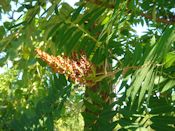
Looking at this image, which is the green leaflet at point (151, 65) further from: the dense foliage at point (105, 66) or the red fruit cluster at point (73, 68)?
the red fruit cluster at point (73, 68)

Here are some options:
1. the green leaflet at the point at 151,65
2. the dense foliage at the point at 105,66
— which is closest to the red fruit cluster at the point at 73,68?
the dense foliage at the point at 105,66

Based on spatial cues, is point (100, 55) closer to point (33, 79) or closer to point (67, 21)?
point (67, 21)

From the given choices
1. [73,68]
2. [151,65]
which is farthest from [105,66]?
[151,65]

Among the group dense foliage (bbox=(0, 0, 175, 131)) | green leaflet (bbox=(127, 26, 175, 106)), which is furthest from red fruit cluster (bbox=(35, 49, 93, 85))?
green leaflet (bbox=(127, 26, 175, 106))

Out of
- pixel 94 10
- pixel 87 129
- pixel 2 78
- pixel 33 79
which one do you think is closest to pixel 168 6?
pixel 94 10

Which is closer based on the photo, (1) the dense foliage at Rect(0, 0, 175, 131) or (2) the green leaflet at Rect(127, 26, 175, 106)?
(2) the green leaflet at Rect(127, 26, 175, 106)

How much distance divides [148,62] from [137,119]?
1.34ft

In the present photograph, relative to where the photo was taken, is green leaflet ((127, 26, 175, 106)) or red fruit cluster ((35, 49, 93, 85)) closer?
green leaflet ((127, 26, 175, 106))

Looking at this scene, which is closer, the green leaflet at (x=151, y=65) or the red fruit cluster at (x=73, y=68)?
the green leaflet at (x=151, y=65)

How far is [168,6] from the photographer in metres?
1.85

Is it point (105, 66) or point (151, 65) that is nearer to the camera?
point (151, 65)

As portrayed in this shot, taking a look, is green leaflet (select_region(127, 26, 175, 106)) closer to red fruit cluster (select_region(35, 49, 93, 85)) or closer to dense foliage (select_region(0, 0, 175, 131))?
dense foliage (select_region(0, 0, 175, 131))

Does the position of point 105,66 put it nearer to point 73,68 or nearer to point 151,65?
point 73,68

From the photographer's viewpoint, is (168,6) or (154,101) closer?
(154,101)
